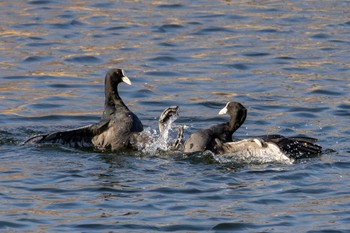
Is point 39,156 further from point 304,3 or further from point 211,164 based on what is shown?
point 304,3

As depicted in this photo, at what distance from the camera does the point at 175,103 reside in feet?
43.3

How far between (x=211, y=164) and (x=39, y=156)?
1683 mm

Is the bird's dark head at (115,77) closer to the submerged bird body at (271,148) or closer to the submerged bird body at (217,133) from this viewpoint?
the submerged bird body at (217,133)

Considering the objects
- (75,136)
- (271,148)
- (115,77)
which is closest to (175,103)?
(115,77)

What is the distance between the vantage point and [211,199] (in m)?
9.12

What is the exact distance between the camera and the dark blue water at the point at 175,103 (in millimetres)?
8805

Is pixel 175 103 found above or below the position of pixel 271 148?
below

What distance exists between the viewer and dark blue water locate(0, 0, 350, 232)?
880 centimetres

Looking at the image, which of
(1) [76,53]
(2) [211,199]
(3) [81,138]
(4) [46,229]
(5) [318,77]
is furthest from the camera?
(1) [76,53]

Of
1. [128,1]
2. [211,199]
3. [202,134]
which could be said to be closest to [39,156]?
[202,134]

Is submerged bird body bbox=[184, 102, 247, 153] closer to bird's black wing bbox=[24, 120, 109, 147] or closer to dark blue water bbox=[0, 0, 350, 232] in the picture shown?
dark blue water bbox=[0, 0, 350, 232]

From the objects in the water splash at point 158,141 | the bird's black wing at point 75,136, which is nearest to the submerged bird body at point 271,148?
the water splash at point 158,141

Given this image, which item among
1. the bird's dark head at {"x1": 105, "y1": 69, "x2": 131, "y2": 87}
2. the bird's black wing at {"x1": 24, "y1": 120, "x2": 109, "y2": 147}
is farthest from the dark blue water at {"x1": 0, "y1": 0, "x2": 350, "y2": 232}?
the bird's dark head at {"x1": 105, "y1": 69, "x2": 131, "y2": 87}

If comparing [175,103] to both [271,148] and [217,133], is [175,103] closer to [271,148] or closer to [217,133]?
[217,133]
